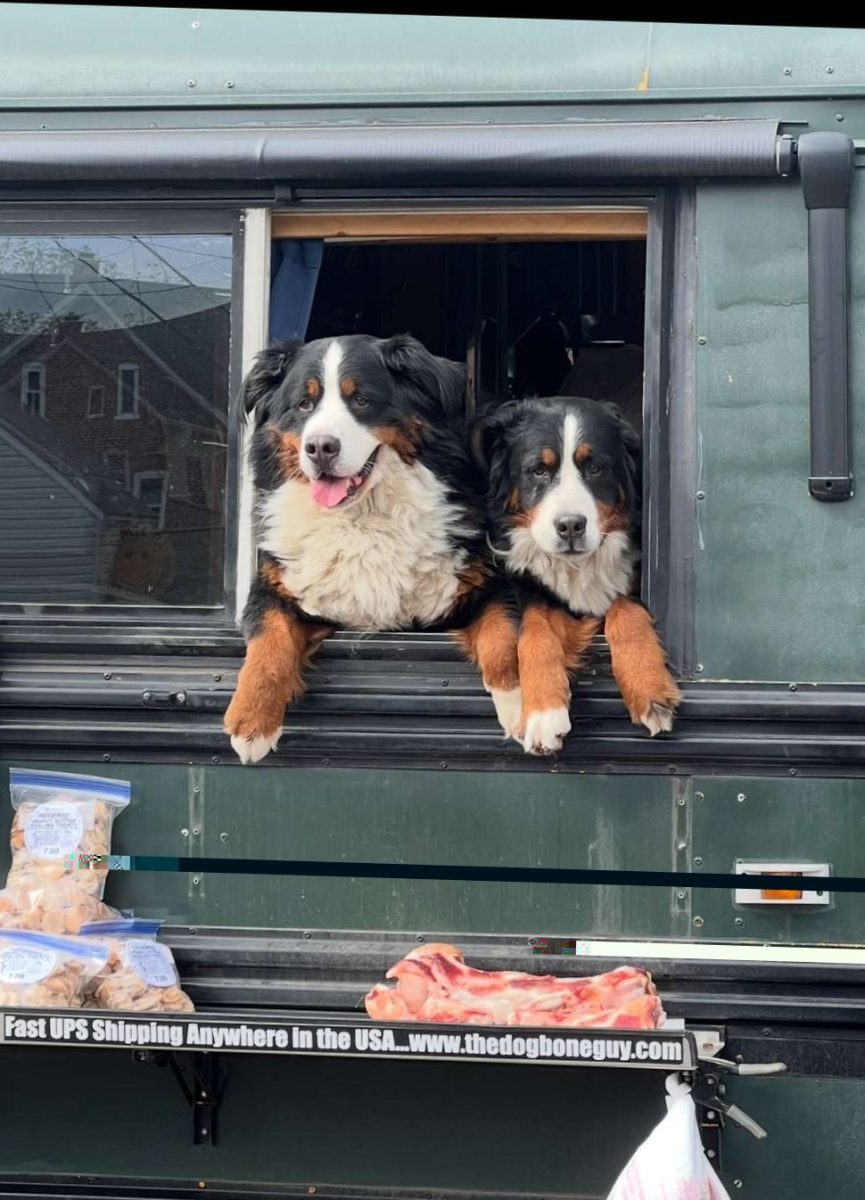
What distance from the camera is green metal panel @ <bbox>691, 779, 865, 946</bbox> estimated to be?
3.38 meters

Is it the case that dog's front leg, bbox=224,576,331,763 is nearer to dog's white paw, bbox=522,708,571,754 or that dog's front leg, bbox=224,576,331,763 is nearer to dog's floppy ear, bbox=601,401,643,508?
dog's white paw, bbox=522,708,571,754

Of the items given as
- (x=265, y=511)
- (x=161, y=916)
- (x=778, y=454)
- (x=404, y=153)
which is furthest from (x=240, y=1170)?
(x=404, y=153)

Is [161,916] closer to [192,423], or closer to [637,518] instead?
[192,423]

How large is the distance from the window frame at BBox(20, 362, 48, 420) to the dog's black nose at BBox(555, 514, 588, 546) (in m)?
1.28

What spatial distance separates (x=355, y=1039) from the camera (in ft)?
10.6

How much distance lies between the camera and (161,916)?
355cm

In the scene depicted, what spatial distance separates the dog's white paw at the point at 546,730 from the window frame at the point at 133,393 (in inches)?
48.2

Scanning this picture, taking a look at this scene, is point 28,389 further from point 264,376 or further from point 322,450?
point 322,450

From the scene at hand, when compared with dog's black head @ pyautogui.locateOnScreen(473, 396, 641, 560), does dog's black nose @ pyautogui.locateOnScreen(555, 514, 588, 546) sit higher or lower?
lower

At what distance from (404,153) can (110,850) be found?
5.64ft

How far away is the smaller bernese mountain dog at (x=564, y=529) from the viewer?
11.5 ft

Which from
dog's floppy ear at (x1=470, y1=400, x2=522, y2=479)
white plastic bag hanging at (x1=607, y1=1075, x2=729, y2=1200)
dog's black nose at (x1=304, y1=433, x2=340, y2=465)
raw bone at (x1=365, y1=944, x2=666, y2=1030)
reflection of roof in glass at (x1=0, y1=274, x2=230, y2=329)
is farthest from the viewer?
dog's floppy ear at (x1=470, y1=400, x2=522, y2=479)

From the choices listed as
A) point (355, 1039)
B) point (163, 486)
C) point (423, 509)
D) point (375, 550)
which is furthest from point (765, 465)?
point (355, 1039)

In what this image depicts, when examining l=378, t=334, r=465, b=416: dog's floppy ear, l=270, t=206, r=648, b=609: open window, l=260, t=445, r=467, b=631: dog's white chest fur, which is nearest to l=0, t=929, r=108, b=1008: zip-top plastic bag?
l=260, t=445, r=467, b=631: dog's white chest fur
